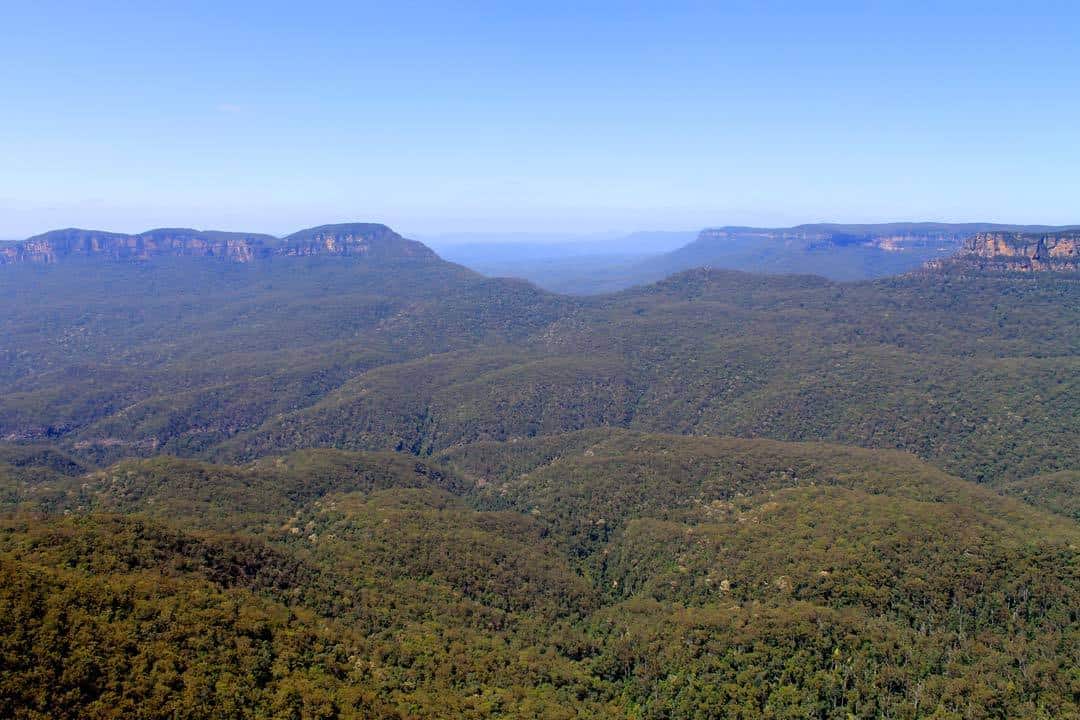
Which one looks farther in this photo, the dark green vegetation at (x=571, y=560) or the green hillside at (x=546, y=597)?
the dark green vegetation at (x=571, y=560)

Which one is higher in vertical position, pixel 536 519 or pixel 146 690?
pixel 146 690

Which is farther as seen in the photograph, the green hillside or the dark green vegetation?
the dark green vegetation

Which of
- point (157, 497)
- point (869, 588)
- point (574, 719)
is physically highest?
point (157, 497)

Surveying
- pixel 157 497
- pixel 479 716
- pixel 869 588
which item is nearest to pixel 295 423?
→ pixel 157 497

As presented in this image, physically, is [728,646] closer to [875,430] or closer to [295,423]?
[875,430]

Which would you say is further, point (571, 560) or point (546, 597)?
point (571, 560)

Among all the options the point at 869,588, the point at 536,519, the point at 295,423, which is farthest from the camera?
the point at 295,423

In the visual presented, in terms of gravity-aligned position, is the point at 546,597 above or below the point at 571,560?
above

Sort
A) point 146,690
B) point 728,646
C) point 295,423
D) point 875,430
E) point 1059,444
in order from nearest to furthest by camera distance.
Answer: point 146,690 < point 728,646 < point 1059,444 < point 875,430 < point 295,423

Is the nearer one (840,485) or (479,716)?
(479,716)

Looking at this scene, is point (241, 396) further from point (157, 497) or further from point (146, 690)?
point (146, 690)
